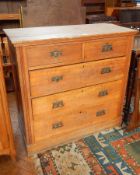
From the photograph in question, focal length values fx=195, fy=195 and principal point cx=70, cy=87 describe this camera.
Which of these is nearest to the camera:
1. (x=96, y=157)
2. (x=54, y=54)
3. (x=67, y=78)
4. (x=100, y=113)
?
(x=54, y=54)

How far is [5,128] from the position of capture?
1429 mm

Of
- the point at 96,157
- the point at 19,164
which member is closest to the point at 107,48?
the point at 96,157

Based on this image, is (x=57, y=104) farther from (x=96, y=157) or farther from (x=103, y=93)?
(x=96, y=157)

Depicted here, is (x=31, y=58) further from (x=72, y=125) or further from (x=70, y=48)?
(x=72, y=125)

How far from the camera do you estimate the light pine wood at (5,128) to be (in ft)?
4.30

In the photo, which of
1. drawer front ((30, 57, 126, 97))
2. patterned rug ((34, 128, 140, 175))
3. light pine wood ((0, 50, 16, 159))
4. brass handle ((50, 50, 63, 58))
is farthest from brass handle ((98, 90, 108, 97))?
light pine wood ((0, 50, 16, 159))

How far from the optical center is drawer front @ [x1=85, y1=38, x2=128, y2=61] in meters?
1.50

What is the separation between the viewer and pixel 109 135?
6.25ft

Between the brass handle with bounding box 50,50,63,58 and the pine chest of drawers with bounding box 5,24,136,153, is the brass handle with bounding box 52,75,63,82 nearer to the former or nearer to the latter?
the pine chest of drawers with bounding box 5,24,136,153

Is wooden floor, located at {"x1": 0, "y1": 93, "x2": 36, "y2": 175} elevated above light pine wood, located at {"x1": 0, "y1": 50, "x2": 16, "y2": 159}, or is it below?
below

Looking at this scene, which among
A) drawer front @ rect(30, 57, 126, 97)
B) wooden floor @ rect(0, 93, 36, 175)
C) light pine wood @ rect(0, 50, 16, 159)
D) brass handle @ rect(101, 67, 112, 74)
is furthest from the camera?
brass handle @ rect(101, 67, 112, 74)

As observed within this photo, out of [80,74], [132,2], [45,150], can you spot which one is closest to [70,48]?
[80,74]

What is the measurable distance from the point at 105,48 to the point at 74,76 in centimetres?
34

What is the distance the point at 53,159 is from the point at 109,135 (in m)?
0.61
